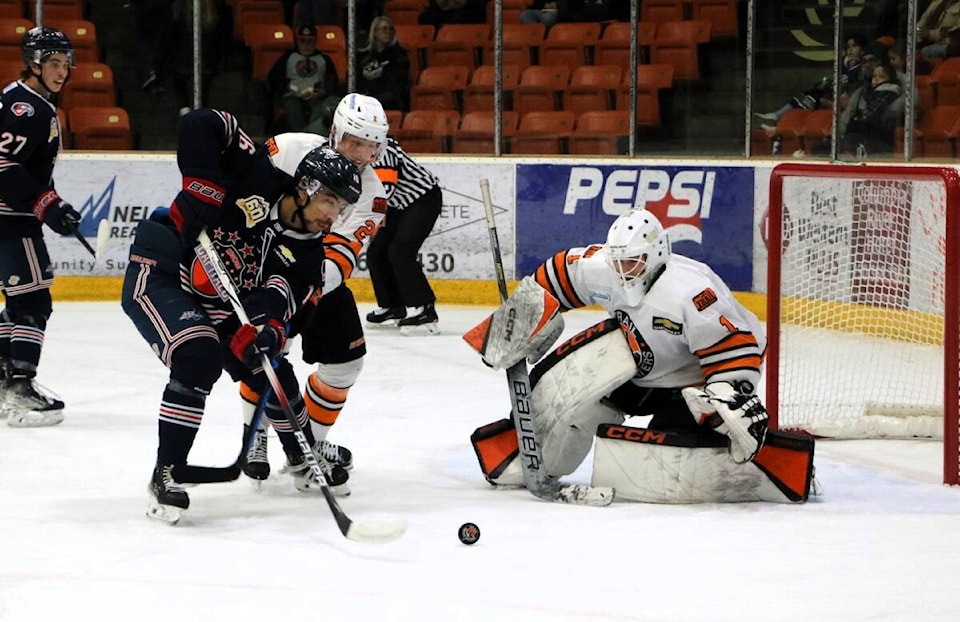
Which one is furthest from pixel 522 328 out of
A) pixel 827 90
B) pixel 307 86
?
pixel 307 86

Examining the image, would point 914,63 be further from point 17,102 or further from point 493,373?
point 17,102

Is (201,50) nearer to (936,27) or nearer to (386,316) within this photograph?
(386,316)

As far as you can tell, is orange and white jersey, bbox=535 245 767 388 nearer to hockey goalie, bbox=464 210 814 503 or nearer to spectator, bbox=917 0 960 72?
hockey goalie, bbox=464 210 814 503

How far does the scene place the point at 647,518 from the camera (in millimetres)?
3695

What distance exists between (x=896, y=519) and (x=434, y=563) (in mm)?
1247

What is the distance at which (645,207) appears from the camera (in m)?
7.64

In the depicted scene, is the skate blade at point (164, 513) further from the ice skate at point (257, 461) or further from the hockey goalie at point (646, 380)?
the hockey goalie at point (646, 380)

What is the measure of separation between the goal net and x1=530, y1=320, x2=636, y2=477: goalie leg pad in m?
0.78

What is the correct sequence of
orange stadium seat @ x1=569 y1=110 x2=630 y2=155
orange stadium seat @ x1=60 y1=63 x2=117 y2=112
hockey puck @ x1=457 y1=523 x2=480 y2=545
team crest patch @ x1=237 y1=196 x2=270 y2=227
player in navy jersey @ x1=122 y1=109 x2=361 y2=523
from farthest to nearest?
1. orange stadium seat @ x1=60 y1=63 x2=117 y2=112
2. orange stadium seat @ x1=569 y1=110 x2=630 y2=155
3. team crest patch @ x1=237 y1=196 x2=270 y2=227
4. player in navy jersey @ x1=122 y1=109 x2=361 y2=523
5. hockey puck @ x1=457 y1=523 x2=480 y2=545

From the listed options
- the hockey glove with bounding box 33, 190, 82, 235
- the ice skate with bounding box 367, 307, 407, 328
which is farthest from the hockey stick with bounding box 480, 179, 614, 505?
the ice skate with bounding box 367, 307, 407, 328

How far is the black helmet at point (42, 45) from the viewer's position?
489cm

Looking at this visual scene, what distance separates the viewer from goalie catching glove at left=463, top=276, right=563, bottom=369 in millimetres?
3928

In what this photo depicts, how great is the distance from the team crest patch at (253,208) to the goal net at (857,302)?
5.57 ft

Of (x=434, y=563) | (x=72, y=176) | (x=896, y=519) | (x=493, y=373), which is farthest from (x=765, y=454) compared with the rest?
(x=72, y=176)
